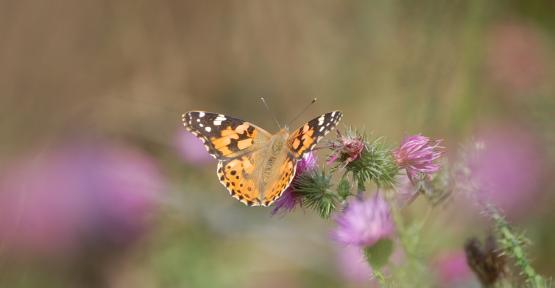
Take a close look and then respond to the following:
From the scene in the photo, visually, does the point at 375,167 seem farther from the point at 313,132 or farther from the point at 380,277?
the point at 380,277

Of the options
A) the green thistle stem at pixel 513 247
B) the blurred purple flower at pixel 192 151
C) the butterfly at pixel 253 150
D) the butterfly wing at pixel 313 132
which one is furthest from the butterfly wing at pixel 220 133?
the green thistle stem at pixel 513 247

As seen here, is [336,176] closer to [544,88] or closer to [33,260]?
[33,260]

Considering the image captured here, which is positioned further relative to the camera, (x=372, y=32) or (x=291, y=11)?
(x=291, y=11)

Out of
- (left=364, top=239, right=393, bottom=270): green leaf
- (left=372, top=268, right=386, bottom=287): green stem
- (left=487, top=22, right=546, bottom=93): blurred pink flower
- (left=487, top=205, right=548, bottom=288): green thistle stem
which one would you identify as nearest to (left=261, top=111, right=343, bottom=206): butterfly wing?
(left=364, top=239, right=393, bottom=270): green leaf

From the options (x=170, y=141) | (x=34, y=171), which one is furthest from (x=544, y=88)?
(x=34, y=171)

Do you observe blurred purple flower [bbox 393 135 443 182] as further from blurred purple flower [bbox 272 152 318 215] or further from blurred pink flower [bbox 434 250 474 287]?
blurred pink flower [bbox 434 250 474 287]

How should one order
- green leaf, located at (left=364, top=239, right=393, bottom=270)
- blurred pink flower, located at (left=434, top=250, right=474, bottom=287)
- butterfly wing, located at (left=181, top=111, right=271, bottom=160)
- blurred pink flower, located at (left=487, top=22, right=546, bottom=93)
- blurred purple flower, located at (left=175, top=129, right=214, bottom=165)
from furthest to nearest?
blurred purple flower, located at (left=175, top=129, right=214, bottom=165) → blurred pink flower, located at (left=487, top=22, right=546, bottom=93) → butterfly wing, located at (left=181, top=111, right=271, bottom=160) → blurred pink flower, located at (left=434, top=250, right=474, bottom=287) → green leaf, located at (left=364, top=239, right=393, bottom=270)
